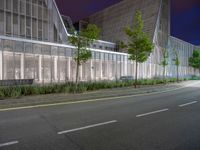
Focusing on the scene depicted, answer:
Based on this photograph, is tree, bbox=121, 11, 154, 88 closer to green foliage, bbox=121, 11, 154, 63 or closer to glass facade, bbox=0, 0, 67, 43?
green foliage, bbox=121, 11, 154, 63

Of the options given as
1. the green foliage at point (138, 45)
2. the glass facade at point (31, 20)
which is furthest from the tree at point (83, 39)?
the glass facade at point (31, 20)

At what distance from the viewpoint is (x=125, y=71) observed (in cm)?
4138

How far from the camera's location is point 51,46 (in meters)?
30.3

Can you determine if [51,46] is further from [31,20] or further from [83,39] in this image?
[83,39]

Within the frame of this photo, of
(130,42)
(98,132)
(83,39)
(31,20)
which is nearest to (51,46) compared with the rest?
(31,20)

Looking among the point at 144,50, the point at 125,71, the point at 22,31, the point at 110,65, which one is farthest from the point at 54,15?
the point at 144,50

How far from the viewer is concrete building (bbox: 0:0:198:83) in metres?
26.5

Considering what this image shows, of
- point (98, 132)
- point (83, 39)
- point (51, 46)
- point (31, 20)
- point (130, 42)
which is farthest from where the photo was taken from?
point (31, 20)

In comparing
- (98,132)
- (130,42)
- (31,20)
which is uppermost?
(31,20)

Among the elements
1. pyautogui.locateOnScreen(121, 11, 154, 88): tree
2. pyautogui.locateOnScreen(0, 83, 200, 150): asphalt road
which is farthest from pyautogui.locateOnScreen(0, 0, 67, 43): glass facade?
pyautogui.locateOnScreen(0, 83, 200, 150): asphalt road

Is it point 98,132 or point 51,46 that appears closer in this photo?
point 98,132

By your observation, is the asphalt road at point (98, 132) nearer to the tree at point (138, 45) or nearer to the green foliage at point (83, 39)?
the green foliage at point (83, 39)

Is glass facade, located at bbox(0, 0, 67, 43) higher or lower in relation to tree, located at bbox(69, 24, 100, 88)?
higher

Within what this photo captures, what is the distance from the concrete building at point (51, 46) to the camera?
26.5 metres
